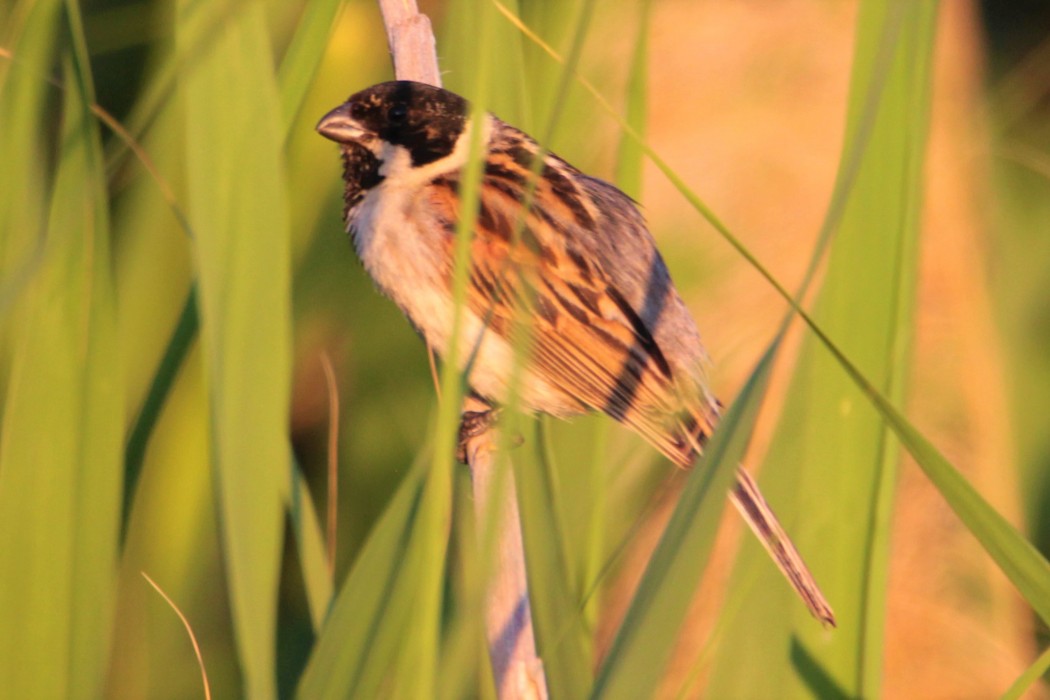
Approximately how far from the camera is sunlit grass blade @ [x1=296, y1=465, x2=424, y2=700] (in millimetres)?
866

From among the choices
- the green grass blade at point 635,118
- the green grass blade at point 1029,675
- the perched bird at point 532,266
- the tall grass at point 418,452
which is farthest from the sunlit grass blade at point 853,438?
the perched bird at point 532,266

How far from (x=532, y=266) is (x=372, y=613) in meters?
0.95

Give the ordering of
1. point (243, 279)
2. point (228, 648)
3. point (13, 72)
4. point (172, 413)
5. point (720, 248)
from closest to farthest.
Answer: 1. point (243, 279)
2. point (13, 72)
3. point (172, 413)
4. point (228, 648)
5. point (720, 248)

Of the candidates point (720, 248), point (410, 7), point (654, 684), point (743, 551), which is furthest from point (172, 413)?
point (720, 248)

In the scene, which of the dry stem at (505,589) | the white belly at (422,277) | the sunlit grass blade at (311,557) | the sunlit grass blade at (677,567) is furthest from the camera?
the white belly at (422,277)

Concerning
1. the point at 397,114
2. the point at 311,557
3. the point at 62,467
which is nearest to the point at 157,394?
the point at 62,467

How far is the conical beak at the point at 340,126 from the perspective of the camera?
1851mm

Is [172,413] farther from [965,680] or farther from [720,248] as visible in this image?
[965,680]

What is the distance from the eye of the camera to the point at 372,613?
Answer: 0.88 m

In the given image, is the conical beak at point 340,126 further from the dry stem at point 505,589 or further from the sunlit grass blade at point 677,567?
the sunlit grass blade at point 677,567

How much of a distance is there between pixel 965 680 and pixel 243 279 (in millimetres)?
2223

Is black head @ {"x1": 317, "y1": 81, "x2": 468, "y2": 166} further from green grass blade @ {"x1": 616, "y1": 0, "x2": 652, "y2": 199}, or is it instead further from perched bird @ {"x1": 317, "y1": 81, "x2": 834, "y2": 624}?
green grass blade @ {"x1": 616, "y1": 0, "x2": 652, "y2": 199}

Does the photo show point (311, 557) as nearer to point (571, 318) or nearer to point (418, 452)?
point (418, 452)

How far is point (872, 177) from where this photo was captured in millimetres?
1074
